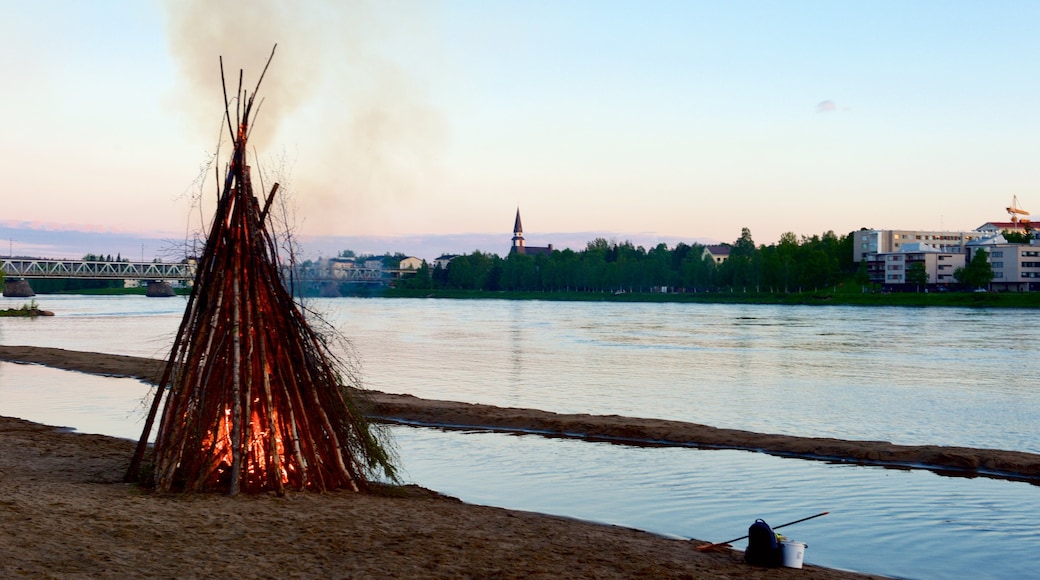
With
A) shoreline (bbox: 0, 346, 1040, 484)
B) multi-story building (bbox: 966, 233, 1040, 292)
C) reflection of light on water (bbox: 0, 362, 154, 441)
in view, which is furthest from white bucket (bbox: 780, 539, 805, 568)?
multi-story building (bbox: 966, 233, 1040, 292)

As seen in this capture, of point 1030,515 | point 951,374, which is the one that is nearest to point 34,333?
point 951,374

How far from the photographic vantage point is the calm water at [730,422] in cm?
1350

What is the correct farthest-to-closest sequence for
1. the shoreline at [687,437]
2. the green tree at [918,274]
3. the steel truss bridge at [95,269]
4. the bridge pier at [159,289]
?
the bridge pier at [159,289] < the green tree at [918,274] < the steel truss bridge at [95,269] < the shoreline at [687,437]

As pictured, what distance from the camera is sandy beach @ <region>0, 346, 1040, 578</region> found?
898 cm

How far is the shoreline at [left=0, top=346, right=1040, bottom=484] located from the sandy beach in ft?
11.8

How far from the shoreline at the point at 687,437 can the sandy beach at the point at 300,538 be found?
3584 millimetres

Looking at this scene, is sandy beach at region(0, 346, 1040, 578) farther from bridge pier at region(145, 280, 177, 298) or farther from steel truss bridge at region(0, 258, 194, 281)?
bridge pier at region(145, 280, 177, 298)

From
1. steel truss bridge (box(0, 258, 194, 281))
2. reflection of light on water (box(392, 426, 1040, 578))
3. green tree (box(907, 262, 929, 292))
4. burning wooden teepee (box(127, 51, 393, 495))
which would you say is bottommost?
reflection of light on water (box(392, 426, 1040, 578))

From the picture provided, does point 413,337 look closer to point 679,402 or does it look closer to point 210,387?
point 679,402

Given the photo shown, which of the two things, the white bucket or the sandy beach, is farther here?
the white bucket

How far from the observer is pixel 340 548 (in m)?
9.87

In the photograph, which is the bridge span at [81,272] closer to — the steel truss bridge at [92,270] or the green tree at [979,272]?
the steel truss bridge at [92,270]

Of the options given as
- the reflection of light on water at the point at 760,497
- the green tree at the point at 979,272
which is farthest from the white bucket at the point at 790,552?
the green tree at the point at 979,272

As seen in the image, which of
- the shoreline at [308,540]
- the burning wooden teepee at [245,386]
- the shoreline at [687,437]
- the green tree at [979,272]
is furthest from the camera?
the green tree at [979,272]
